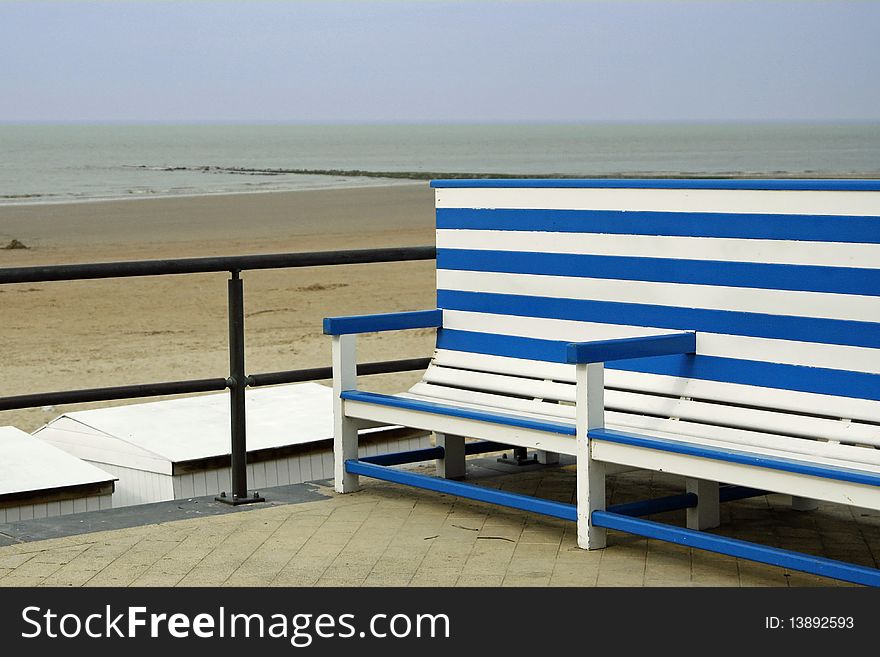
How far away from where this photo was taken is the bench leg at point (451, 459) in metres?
5.34

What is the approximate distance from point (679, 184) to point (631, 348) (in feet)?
1.97

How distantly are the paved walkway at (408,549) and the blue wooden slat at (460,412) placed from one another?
0.37m

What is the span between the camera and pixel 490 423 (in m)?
4.46

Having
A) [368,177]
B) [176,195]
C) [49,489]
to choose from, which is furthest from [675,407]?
[368,177]

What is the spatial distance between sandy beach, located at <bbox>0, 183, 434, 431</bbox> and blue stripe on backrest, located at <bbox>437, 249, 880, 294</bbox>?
790 centimetres

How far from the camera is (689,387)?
14.2 feet

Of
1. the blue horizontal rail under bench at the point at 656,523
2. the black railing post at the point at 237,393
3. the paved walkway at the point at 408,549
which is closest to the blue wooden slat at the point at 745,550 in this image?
the blue horizontal rail under bench at the point at 656,523

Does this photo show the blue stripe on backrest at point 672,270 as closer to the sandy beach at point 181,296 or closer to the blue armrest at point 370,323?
the blue armrest at point 370,323

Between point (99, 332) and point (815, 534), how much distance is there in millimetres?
17016

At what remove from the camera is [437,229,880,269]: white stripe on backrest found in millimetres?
3900

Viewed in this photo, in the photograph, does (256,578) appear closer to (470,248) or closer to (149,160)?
(470,248)

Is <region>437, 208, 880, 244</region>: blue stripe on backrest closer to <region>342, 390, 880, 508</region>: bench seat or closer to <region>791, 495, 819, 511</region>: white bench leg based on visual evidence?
<region>342, 390, 880, 508</region>: bench seat

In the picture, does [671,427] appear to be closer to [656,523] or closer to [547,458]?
[656,523]

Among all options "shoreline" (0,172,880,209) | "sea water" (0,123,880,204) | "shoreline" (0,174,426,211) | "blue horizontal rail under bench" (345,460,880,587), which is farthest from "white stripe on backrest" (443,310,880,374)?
"sea water" (0,123,880,204)
